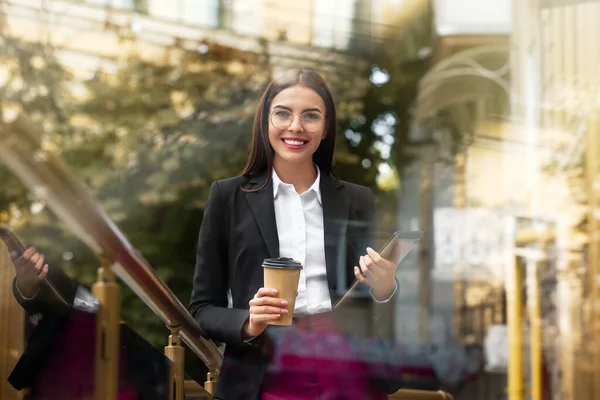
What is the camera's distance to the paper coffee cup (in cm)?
147

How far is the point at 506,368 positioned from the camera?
12.6 ft

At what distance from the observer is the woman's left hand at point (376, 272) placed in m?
1.53

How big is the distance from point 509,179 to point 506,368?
2.92ft

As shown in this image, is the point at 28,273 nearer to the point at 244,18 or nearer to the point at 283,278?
the point at 283,278

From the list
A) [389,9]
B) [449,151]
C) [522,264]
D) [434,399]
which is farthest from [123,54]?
[522,264]

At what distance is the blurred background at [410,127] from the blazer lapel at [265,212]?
758mm

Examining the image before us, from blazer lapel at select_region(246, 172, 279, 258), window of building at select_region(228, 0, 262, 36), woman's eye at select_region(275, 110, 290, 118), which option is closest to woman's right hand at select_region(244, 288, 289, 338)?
blazer lapel at select_region(246, 172, 279, 258)

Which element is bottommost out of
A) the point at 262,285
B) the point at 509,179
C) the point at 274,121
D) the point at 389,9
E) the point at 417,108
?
A: the point at 262,285

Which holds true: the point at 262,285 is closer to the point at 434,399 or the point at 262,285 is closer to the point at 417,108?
the point at 434,399

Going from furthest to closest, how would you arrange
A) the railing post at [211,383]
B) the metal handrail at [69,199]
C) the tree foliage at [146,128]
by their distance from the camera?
1. the tree foliage at [146,128]
2. the railing post at [211,383]
3. the metal handrail at [69,199]

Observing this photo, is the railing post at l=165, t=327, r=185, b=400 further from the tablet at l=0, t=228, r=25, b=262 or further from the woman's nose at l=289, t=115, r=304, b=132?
the woman's nose at l=289, t=115, r=304, b=132

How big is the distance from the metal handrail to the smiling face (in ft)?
1.21

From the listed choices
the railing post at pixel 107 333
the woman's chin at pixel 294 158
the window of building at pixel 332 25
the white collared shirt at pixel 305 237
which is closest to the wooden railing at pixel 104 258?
the railing post at pixel 107 333

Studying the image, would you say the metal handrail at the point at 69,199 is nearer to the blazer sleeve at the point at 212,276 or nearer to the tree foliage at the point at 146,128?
the blazer sleeve at the point at 212,276
